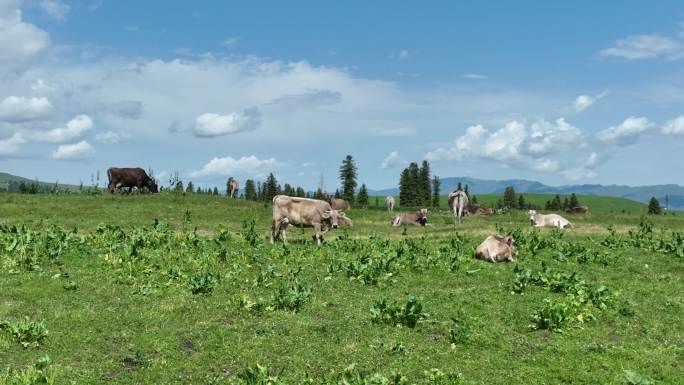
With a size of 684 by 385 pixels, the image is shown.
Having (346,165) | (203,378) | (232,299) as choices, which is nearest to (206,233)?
(232,299)

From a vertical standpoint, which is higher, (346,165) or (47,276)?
(346,165)

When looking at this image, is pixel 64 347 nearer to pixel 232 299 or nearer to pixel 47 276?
pixel 232 299

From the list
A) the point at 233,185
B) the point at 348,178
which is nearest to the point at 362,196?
the point at 348,178

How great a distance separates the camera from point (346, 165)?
369ft

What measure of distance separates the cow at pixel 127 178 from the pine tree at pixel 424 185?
72893 millimetres

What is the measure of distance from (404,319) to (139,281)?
875cm

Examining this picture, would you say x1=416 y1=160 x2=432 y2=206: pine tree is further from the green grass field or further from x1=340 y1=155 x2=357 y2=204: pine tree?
the green grass field

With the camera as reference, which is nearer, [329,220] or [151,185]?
[329,220]

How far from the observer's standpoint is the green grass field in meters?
11.2

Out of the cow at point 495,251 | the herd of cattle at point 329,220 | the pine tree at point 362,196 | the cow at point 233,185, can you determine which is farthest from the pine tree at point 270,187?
the cow at point 495,251

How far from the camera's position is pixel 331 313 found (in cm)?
1491

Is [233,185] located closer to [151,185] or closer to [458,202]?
[151,185]

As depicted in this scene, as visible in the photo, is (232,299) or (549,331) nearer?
(549,331)

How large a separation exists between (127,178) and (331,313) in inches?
1775
